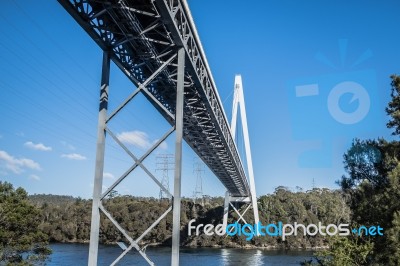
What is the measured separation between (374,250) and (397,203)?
1.63 meters

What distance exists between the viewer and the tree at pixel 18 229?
1683 cm

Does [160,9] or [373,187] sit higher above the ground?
[160,9]

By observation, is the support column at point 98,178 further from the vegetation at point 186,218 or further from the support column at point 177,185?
the vegetation at point 186,218

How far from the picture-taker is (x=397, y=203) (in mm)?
9008

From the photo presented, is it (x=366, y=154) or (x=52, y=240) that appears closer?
(x=366, y=154)

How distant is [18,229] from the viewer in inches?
707

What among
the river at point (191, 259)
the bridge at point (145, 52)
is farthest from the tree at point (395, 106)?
the river at point (191, 259)

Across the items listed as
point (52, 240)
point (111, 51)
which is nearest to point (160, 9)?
point (111, 51)

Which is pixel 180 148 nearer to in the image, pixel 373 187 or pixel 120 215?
pixel 373 187
